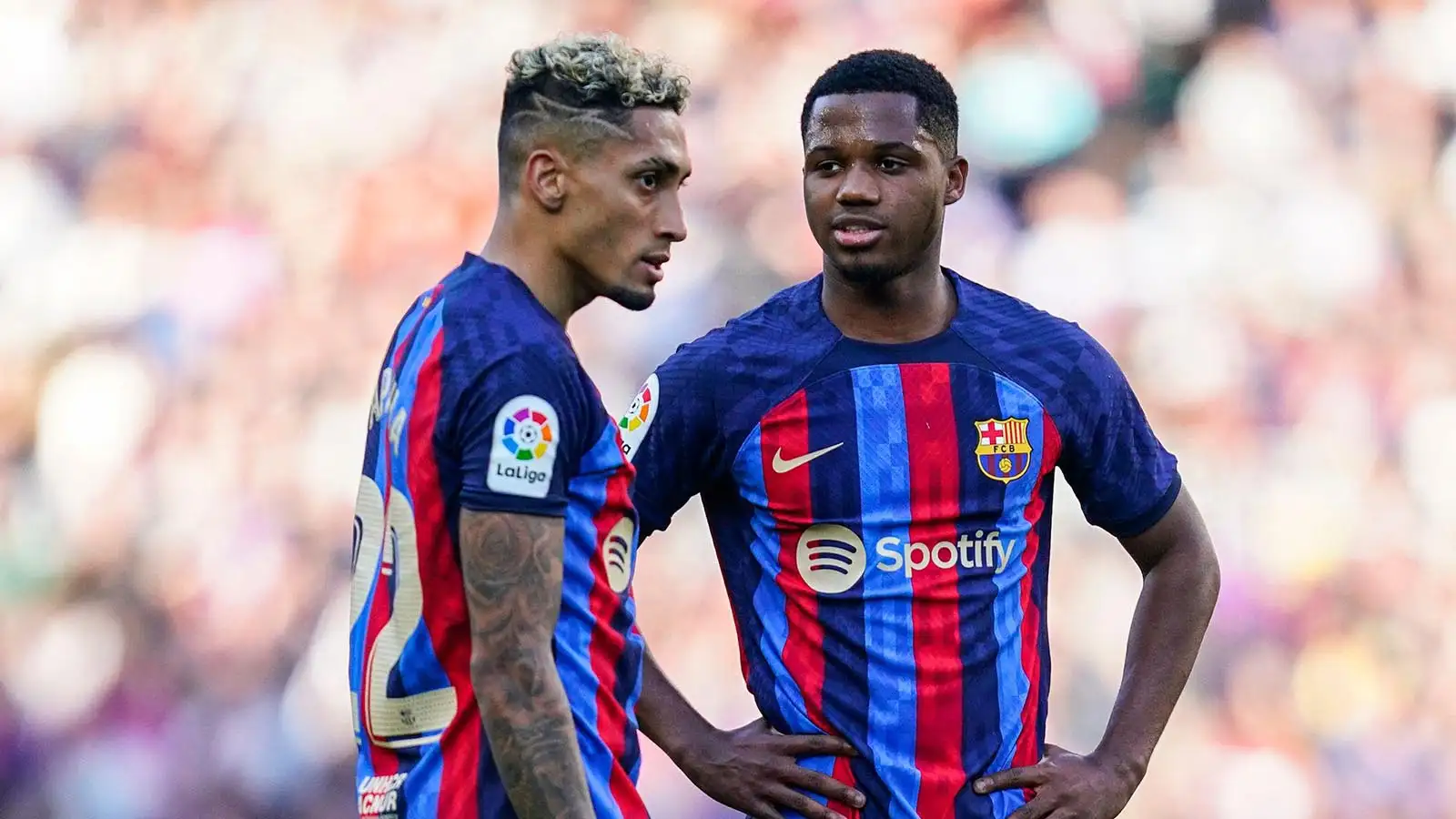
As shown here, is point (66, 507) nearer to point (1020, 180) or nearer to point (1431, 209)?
point (1020, 180)

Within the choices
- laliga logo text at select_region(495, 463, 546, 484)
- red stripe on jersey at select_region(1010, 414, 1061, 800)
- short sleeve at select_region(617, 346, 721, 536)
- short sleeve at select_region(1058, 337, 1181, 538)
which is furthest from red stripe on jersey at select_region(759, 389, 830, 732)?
laliga logo text at select_region(495, 463, 546, 484)

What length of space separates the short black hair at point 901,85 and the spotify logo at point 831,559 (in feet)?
2.13

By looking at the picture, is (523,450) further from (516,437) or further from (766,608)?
(766,608)

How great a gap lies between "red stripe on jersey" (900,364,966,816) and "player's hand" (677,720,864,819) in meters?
0.12

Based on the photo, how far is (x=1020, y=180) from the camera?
4863mm

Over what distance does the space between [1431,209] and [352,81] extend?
300 cm

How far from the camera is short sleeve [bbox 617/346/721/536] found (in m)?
2.79

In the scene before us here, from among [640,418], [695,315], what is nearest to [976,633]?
[640,418]

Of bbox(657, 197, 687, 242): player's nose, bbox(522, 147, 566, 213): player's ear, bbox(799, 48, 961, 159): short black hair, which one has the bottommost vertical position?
bbox(657, 197, 687, 242): player's nose

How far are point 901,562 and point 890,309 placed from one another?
1.37ft

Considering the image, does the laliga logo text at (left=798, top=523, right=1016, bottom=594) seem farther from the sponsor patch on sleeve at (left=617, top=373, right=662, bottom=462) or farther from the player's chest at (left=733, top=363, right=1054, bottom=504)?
the sponsor patch on sleeve at (left=617, top=373, right=662, bottom=462)

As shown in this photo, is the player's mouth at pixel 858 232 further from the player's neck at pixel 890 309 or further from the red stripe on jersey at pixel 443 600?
the red stripe on jersey at pixel 443 600

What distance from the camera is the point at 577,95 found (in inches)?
87.0

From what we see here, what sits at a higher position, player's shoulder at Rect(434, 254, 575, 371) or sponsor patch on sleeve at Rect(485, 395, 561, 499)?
player's shoulder at Rect(434, 254, 575, 371)
